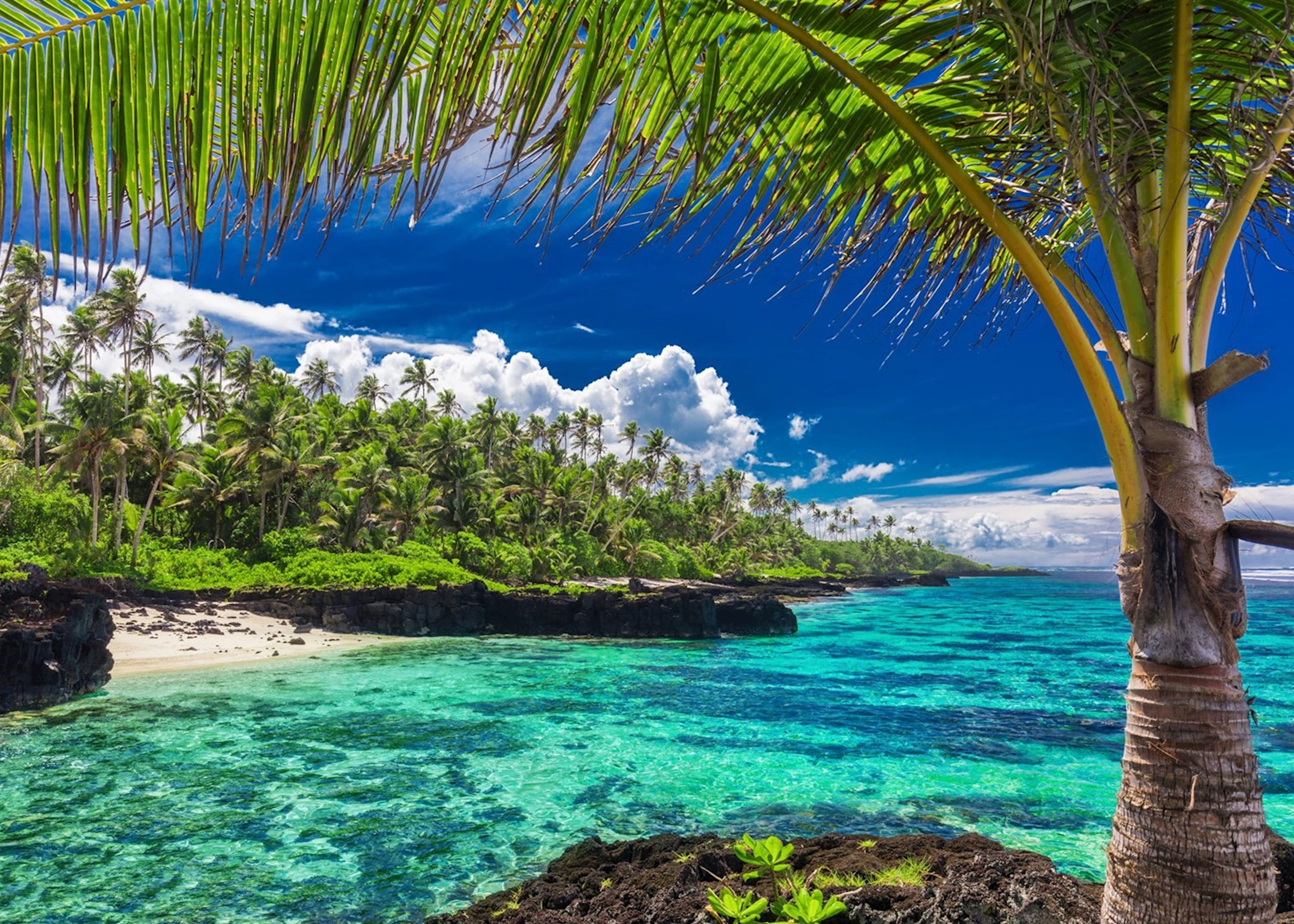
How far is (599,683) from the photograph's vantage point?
20.9 metres

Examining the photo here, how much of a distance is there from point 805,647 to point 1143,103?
101 ft

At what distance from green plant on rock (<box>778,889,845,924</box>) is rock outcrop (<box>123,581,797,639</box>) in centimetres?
2888

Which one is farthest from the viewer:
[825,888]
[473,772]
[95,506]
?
[95,506]

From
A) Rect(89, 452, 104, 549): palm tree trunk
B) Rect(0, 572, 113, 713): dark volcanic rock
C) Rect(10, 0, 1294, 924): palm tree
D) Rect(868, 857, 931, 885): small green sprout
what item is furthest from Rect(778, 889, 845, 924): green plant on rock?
Rect(89, 452, 104, 549): palm tree trunk

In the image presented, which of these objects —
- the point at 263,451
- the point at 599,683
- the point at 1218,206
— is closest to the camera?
the point at 1218,206

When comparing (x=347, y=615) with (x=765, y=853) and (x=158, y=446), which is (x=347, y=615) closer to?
(x=158, y=446)

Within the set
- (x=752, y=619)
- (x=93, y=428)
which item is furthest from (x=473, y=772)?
(x=93, y=428)

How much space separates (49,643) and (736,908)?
57.1 ft

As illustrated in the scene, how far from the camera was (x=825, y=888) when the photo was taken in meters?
4.72

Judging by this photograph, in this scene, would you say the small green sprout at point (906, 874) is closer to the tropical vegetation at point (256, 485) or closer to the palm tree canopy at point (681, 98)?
the palm tree canopy at point (681, 98)

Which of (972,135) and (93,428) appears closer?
(972,135)

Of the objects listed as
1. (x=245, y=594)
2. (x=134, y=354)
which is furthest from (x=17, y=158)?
(x=134, y=354)

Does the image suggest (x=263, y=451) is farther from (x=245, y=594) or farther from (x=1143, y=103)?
(x=1143, y=103)

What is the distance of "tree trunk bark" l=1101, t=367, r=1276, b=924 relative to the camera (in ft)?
5.77
